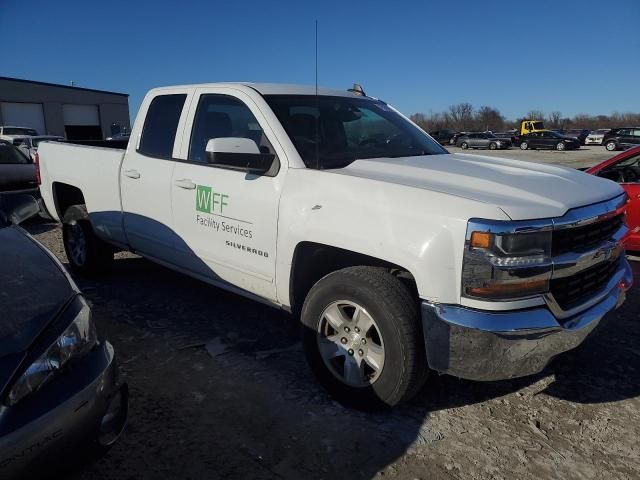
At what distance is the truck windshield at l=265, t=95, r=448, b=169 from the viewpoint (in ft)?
11.2

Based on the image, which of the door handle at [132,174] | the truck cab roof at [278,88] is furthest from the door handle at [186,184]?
the truck cab roof at [278,88]

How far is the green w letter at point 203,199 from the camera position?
3635 millimetres

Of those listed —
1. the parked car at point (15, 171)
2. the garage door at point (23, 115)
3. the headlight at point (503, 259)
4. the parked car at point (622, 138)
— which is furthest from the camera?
the garage door at point (23, 115)

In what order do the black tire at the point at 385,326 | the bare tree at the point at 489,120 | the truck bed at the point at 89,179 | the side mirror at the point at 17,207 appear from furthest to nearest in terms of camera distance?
the bare tree at the point at 489,120 → the truck bed at the point at 89,179 → the side mirror at the point at 17,207 → the black tire at the point at 385,326

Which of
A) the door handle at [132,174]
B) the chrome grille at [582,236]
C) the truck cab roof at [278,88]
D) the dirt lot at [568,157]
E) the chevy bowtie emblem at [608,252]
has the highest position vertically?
the truck cab roof at [278,88]

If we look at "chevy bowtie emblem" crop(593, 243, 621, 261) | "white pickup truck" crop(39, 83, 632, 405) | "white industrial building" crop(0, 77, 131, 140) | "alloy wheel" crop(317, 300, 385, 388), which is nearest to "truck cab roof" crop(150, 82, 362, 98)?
"white pickup truck" crop(39, 83, 632, 405)

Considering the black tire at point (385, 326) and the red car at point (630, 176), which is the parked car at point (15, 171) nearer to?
the black tire at point (385, 326)

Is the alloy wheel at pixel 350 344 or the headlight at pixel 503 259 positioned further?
the alloy wheel at pixel 350 344

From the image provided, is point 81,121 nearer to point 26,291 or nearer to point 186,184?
point 186,184

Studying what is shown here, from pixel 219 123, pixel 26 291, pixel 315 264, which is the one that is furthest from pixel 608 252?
pixel 26 291

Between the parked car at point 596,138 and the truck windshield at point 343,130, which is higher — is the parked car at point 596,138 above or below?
below

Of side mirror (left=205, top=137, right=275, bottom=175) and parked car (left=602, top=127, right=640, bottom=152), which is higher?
side mirror (left=205, top=137, right=275, bottom=175)

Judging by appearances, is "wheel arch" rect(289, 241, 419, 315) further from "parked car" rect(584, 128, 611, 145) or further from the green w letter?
"parked car" rect(584, 128, 611, 145)

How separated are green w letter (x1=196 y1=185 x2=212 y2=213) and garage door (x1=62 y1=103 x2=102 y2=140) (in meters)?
45.5
